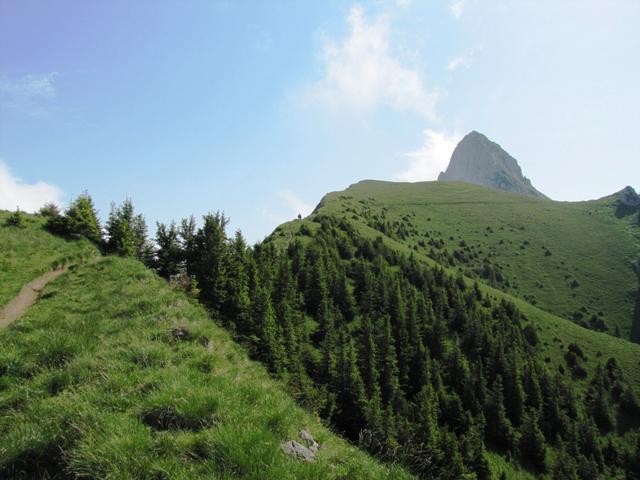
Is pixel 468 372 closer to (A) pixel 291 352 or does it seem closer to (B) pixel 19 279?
(A) pixel 291 352

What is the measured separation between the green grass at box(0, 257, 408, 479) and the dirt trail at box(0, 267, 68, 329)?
7139mm

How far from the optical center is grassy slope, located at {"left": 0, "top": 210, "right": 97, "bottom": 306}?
22.8m

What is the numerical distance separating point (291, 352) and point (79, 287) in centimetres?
5715

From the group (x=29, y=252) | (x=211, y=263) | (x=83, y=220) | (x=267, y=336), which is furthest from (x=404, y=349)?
(x=29, y=252)

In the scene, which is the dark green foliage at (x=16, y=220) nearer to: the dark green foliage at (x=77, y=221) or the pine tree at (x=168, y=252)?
the dark green foliage at (x=77, y=221)

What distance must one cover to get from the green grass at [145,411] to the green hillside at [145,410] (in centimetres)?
2

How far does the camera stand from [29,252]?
28.6 m

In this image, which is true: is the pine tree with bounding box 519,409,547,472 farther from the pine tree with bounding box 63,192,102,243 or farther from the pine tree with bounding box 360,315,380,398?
the pine tree with bounding box 63,192,102,243

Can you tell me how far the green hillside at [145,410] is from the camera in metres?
5.34

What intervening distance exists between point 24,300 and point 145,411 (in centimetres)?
1870

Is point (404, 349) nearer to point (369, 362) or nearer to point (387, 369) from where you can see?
point (387, 369)

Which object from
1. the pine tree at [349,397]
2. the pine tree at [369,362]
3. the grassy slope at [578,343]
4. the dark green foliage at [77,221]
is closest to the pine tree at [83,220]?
the dark green foliage at [77,221]

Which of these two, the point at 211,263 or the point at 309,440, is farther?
the point at 211,263

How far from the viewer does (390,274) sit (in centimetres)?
12962
